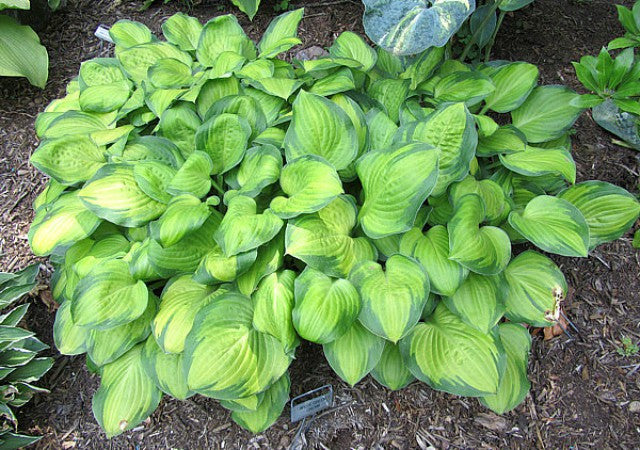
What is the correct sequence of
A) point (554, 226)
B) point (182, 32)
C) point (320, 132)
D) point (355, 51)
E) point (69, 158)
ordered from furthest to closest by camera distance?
1. point (182, 32)
2. point (355, 51)
3. point (69, 158)
4. point (320, 132)
5. point (554, 226)

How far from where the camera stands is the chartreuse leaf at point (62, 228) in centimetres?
182

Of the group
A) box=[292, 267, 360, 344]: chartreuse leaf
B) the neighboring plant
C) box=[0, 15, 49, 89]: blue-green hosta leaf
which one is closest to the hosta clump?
box=[292, 267, 360, 344]: chartreuse leaf

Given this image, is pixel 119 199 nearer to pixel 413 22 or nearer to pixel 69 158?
pixel 69 158

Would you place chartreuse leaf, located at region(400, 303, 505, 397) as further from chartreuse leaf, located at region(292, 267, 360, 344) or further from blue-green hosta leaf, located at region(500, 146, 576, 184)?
blue-green hosta leaf, located at region(500, 146, 576, 184)

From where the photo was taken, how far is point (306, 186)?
1.62 metres

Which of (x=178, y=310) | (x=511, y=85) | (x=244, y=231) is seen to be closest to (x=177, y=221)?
(x=244, y=231)

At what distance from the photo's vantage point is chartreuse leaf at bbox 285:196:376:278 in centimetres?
158

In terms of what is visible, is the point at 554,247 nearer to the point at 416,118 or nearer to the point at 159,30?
the point at 416,118

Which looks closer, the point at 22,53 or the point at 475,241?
the point at 475,241

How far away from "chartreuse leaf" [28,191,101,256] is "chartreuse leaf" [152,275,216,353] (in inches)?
15.3

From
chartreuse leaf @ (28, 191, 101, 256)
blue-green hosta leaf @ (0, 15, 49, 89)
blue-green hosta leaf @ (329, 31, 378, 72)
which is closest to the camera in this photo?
chartreuse leaf @ (28, 191, 101, 256)

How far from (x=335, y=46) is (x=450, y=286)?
1.25 meters

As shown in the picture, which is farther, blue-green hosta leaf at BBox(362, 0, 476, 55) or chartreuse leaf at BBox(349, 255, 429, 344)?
blue-green hosta leaf at BBox(362, 0, 476, 55)

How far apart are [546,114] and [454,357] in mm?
1118
